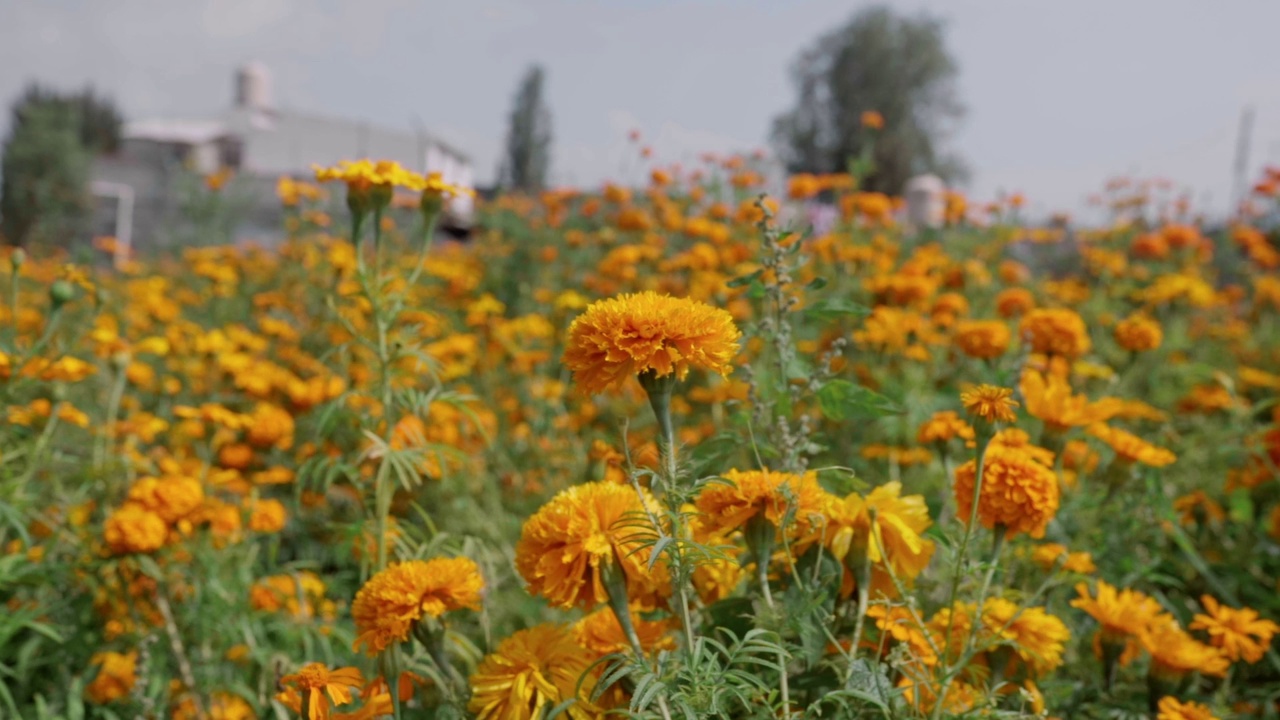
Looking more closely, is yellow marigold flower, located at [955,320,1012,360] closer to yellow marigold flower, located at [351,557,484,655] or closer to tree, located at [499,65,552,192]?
yellow marigold flower, located at [351,557,484,655]

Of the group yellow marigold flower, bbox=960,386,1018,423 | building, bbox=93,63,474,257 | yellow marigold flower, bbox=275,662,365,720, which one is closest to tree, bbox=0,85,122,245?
building, bbox=93,63,474,257

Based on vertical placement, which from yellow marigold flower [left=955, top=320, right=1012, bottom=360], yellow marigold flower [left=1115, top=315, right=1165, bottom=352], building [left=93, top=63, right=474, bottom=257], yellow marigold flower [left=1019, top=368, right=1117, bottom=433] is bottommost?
yellow marigold flower [left=1019, top=368, right=1117, bottom=433]

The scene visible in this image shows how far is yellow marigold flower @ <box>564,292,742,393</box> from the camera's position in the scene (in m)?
0.84

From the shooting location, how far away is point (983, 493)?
108 centimetres

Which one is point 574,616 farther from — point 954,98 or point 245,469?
point 954,98

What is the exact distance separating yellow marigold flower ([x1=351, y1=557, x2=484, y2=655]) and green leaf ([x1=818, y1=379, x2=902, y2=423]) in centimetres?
52

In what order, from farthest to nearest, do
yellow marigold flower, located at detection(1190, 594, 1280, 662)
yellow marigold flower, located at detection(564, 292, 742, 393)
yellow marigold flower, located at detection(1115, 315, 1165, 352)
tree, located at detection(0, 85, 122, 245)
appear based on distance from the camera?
1. tree, located at detection(0, 85, 122, 245)
2. yellow marigold flower, located at detection(1115, 315, 1165, 352)
3. yellow marigold flower, located at detection(1190, 594, 1280, 662)
4. yellow marigold flower, located at detection(564, 292, 742, 393)

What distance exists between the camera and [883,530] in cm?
105

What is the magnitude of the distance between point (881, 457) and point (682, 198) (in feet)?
8.69

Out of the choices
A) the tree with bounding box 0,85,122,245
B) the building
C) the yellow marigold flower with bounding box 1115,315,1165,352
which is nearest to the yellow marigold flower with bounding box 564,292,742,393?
the yellow marigold flower with bounding box 1115,315,1165,352

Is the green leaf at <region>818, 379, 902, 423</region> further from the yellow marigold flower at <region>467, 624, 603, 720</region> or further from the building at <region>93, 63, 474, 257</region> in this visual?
the building at <region>93, 63, 474, 257</region>

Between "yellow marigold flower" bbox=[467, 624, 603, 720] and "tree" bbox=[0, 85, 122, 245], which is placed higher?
"tree" bbox=[0, 85, 122, 245]

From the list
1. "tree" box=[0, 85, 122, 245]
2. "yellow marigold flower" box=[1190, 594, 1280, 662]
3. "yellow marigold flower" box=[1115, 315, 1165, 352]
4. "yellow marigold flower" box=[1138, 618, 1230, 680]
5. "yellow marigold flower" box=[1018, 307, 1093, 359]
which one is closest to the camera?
"yellow marigold flower" box=[1138, 618, 1230, 680]

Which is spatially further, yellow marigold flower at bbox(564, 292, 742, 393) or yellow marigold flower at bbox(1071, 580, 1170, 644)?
yellow marigold flower at bbox(1071, 580, 1170, 644)
